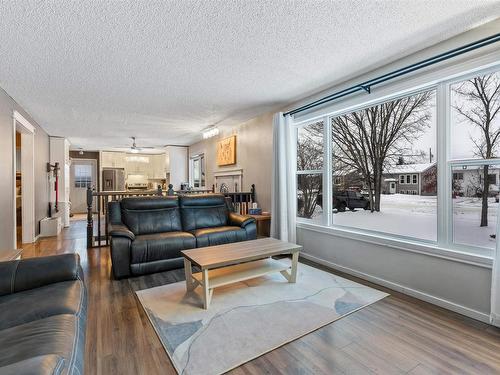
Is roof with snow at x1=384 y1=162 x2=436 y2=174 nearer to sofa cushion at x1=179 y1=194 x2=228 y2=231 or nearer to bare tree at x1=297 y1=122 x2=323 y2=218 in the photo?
bare tree at x1=297 y1=122 x2=323 y2=218

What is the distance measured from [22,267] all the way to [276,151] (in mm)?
3261

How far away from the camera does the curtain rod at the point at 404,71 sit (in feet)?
6.79

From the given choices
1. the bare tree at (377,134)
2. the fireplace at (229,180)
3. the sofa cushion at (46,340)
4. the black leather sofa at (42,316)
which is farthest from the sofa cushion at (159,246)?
the bare tree at (377,134)

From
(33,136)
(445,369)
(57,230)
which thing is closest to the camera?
(445,369)

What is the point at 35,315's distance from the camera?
4.68 ft

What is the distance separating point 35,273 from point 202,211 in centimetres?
261

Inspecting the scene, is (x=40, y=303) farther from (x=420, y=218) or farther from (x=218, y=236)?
(x=420, y=218)

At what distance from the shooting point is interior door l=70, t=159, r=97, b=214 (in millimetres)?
9516

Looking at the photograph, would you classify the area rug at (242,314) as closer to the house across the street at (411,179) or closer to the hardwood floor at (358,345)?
the hardwood floor at (358,345)

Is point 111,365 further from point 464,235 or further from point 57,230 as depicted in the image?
point 57,230

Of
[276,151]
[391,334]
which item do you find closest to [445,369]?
[391,334]

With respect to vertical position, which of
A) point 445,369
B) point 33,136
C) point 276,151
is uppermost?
point 33,136

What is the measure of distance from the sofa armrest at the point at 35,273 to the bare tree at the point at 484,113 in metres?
3.39

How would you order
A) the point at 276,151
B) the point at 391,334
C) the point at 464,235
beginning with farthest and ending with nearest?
the point at 276,151
the point at 464,235
the point at 391,334
